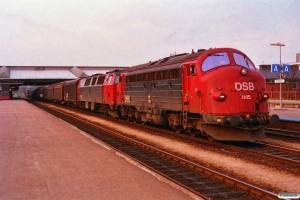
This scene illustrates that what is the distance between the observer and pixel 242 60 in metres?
14.4

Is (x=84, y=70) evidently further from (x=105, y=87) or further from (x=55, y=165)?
(x=55, y=165)

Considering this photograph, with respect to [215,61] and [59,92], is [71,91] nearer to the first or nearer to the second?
[59,92]

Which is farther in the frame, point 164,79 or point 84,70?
point 84,70

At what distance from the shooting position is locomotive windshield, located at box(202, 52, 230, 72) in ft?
46.1

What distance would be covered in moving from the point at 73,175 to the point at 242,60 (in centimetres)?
873

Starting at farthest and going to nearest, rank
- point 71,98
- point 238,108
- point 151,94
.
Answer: point 71,98
point 151,94
point 238,108

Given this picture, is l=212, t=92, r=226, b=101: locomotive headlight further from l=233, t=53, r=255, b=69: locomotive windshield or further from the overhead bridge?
the overhead bridge

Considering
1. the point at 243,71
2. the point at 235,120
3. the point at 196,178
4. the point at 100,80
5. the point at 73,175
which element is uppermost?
the point at 100,80

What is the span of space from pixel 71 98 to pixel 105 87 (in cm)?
1750

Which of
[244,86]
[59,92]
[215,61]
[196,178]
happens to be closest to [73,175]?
[196,178]

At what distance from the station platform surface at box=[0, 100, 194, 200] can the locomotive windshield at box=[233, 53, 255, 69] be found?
637 cm

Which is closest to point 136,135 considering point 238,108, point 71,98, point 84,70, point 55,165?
point 238,108

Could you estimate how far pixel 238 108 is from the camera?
1323 centimetres

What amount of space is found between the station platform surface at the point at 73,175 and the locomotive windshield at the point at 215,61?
5.19 metres
